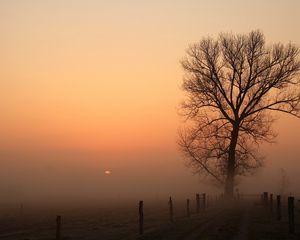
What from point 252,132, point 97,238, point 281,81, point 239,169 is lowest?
point 97,238

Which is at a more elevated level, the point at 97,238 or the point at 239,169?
the point at 239,169

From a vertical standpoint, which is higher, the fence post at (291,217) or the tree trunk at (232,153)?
the tree trunk at (232,153)

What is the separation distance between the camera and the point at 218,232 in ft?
67.7

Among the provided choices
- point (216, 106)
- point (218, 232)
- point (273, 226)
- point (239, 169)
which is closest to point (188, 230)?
point (218, 232)

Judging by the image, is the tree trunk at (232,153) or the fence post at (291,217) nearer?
the fence post at (291,217)

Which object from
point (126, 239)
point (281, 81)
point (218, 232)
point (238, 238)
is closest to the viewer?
point (238, 238)

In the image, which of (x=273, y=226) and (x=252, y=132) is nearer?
(x=273, y=226)

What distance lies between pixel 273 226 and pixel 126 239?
7408mm

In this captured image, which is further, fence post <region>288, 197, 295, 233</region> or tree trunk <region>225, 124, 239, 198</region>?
tree trunk <region>225, 124, 239, 198</region>

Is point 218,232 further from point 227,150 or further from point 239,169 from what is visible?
point 239,169

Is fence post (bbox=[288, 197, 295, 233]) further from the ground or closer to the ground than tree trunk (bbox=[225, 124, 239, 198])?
closer to the ground

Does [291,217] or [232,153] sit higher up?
[232,153]

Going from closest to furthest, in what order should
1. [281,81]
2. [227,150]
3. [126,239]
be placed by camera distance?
1. [126,239]
2. [281,81]
3. [227,150]

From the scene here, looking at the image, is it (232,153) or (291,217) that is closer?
(291,217)
